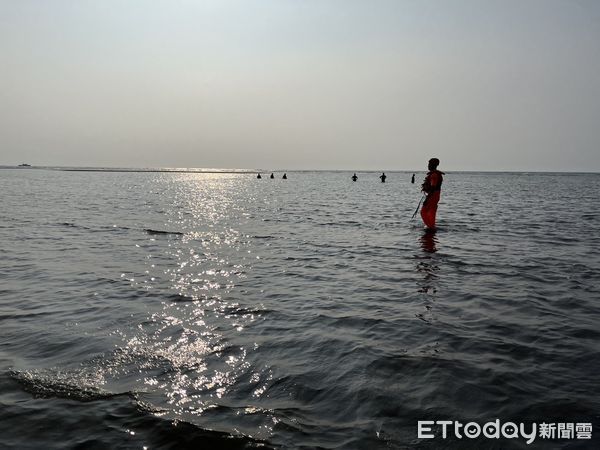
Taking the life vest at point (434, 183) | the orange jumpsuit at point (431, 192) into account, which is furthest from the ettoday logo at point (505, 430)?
the life vest at point (434, 183)

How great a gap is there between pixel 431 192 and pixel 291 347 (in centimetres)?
1489

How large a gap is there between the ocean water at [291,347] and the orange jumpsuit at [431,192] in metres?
5.37

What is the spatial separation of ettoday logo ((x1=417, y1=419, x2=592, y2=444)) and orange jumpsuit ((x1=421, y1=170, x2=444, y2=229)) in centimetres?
1505

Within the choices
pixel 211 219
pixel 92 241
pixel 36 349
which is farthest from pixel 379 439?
pixel 211 219

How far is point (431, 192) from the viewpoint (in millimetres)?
19562

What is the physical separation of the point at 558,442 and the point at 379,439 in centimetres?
189

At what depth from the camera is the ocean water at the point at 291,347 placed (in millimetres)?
4508

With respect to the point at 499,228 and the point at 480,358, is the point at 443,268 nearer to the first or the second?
the point at 480,358

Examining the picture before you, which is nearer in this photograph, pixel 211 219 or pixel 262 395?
pixel 262 395

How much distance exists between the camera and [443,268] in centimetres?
1241

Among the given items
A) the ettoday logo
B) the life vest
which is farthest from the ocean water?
the life vest

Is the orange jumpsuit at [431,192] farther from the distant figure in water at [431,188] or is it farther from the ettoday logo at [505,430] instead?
the ettoday logo at [505,430]

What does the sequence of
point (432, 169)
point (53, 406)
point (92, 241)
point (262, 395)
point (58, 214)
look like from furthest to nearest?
point (58, 214)
point (432, 169)
point (92, 241)
point (262, 395)
point (53, 406)

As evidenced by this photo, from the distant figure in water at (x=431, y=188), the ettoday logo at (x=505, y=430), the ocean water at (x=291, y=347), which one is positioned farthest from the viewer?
the distant figure in water at (x=431, y=188)
